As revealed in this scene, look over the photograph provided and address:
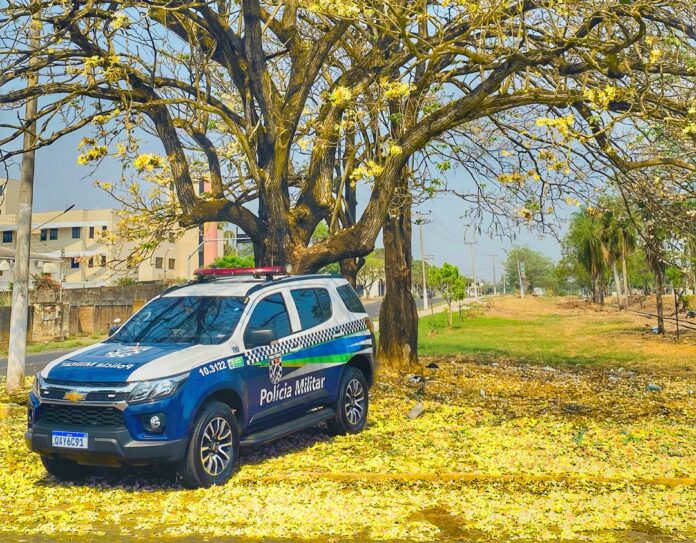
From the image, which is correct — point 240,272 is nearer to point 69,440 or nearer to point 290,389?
point 290,389

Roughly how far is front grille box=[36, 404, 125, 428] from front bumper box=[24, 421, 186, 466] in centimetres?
6

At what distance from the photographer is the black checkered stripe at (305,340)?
778 centimetres

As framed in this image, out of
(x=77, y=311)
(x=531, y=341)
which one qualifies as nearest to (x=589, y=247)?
(x=531, y=341)

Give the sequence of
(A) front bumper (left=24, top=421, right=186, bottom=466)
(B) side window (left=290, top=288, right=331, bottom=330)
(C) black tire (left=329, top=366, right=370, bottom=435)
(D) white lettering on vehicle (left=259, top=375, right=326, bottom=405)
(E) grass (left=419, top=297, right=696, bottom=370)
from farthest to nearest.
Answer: (E) grass (left=419, top=297, right=696, bottom=370)
(C) black tire (left=329, top=366, right=370, bottom=435)
(B) side window (left=290, top=288, right=331, bottom=330)
(D) white lettering on vehicle (left=259, top=375, right=326, bottom=405)
(A) front bumper (left=24, top=421, right=186, bottom=466)

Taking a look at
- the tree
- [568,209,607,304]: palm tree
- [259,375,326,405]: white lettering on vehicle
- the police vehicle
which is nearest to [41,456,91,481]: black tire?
the police vehicle

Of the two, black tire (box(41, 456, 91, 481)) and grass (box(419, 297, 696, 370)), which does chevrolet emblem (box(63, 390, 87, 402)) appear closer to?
black tire (box(41, 456, 91, 481))

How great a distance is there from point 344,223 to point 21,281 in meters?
7.61

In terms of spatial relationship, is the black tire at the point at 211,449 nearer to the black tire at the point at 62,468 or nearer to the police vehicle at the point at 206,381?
the police vehicle at the point at 206,381

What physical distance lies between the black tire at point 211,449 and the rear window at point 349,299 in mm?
3005

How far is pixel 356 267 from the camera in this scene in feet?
58.1

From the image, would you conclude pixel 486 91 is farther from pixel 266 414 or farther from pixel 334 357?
pixel 266 414

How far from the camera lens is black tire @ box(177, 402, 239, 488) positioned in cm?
687

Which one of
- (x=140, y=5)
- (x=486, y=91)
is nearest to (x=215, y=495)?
(x=486, y=91)

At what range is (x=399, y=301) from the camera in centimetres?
1661
